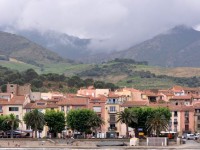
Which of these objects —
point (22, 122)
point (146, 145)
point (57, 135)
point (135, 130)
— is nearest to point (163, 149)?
point (146, 145)

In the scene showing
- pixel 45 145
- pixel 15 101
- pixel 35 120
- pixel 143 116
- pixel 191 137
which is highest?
pixel 15 101

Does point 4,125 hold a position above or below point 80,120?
below

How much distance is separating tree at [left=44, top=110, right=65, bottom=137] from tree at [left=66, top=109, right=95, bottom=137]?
57.8 inches

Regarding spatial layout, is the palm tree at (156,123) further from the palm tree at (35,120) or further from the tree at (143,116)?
the palm tree at (35,120)

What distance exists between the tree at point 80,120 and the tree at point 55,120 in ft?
4.82

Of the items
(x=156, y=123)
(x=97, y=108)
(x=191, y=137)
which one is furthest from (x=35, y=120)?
(x=191, y=137)

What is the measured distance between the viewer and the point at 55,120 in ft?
380

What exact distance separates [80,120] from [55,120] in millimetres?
4777

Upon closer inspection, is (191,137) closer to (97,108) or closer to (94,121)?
(97,108)

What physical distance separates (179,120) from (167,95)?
3228 cm

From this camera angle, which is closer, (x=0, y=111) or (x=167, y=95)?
(x=0, y=111)

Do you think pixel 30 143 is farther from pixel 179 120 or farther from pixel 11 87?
pixel 11 87

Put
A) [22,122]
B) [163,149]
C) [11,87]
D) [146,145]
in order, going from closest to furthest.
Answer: [163,149]
[146,145]
[22,122]
[11,87]

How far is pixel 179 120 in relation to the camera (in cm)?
13038
